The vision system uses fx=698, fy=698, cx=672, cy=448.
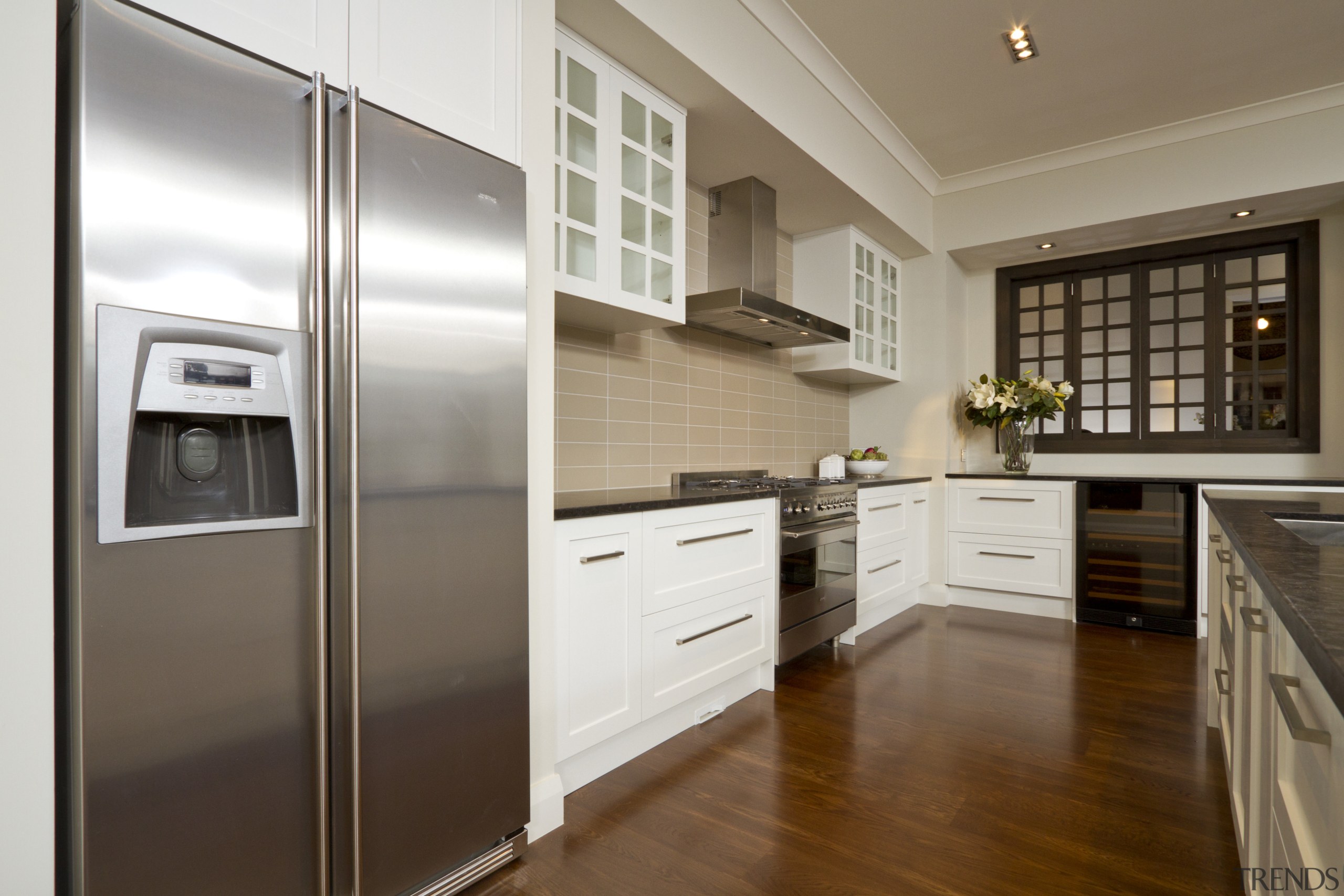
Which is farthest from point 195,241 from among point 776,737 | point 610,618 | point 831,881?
point 776,737

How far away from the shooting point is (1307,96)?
3.43m

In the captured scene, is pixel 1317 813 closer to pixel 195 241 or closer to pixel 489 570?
pixel 489 570

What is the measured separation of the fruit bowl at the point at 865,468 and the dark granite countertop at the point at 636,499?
1.61 metres

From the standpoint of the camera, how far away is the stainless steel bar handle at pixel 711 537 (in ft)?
7.69

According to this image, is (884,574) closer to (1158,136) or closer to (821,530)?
(821,530)

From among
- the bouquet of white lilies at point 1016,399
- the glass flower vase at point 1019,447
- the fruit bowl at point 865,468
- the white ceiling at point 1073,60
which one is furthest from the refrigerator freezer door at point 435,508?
the glass flower vase at point 1019,447

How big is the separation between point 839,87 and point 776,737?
9.41 ft

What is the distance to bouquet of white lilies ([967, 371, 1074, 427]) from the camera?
4.28 m

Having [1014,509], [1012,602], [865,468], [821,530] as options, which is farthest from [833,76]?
[1012,602]

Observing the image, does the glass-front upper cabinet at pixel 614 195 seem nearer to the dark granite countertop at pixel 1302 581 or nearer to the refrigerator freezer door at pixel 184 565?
the refrigerator freezer door at pixel 184 565

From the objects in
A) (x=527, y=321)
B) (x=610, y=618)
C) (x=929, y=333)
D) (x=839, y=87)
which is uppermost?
(x=839, y=87)

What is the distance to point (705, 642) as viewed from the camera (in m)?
2.45

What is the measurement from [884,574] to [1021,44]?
2606 mm

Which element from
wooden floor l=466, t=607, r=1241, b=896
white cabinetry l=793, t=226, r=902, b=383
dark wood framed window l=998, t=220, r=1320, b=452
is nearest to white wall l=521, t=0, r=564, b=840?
wooden floor l=466, t=607, r=1241, b=896
